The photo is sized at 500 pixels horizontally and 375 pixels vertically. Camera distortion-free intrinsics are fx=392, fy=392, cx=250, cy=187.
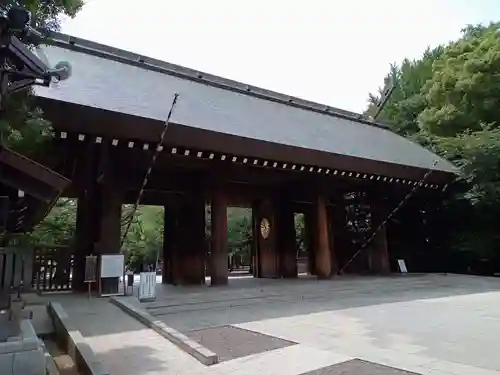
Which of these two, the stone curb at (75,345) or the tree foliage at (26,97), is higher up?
the tree foliage at (26,97)

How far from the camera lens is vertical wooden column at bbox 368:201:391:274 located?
40.9 ft

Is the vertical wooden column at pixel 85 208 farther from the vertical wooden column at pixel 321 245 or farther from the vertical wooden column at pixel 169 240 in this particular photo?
the vertical wooden column at pixel 321 245

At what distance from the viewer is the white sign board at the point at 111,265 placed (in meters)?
7.17

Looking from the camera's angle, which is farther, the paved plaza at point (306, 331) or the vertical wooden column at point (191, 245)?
the vertical wooden column at point (191, 245)

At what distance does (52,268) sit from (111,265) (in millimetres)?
1414

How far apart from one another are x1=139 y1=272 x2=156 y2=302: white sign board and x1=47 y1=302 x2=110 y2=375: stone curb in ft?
4.72

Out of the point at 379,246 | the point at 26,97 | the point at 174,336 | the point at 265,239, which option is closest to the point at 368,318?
the point at 174,336

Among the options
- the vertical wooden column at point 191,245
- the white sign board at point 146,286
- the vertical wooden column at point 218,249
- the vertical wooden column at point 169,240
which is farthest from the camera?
the vertical wooden column at point 169,240

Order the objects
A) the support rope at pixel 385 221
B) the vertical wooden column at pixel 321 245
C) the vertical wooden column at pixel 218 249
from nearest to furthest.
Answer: the vertical wooden column at pixel 218 249 < the vertical wooden column at pixel 321 245 < the support rope at pixel 385 221

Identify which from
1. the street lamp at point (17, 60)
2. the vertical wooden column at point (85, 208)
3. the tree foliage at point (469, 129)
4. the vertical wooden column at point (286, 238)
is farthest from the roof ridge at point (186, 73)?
the street lamp at point (17, 60)

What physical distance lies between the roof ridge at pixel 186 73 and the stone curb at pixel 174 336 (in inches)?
311

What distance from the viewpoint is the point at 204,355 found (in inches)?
145

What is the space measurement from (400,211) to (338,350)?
37.7 feet

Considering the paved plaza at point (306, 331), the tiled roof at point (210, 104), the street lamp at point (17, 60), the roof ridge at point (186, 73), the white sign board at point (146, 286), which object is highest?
the roof ridge at point (186, 73)
